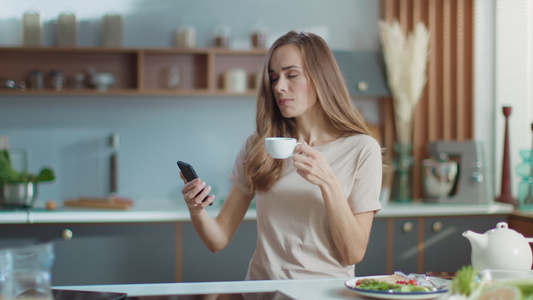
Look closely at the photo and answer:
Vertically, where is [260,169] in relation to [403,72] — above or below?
below

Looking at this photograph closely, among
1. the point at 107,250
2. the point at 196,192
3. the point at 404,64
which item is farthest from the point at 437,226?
the point at 196,192

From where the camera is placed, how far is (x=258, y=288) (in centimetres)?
141

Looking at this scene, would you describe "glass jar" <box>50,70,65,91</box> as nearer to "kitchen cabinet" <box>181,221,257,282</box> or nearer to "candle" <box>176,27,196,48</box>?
"candle" <box>176,27,196,48</box>

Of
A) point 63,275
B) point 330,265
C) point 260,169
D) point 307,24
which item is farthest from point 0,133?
point 330,265

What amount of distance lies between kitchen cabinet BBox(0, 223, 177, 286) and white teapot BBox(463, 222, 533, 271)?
198 centimetres

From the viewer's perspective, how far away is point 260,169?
1938 mm

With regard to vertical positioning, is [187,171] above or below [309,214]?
above

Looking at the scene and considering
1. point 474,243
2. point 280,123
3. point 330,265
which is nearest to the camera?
point 474,243

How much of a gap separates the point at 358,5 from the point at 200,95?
1240 mm

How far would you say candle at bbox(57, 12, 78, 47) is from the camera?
11.6ft

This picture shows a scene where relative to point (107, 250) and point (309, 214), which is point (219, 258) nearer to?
point (107, 250)

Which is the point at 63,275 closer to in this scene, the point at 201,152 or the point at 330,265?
the point at 201,152

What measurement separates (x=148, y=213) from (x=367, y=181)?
1592 millimetres

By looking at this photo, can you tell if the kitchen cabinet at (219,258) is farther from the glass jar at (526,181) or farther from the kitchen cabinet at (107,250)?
the glass jar at (526,181)
